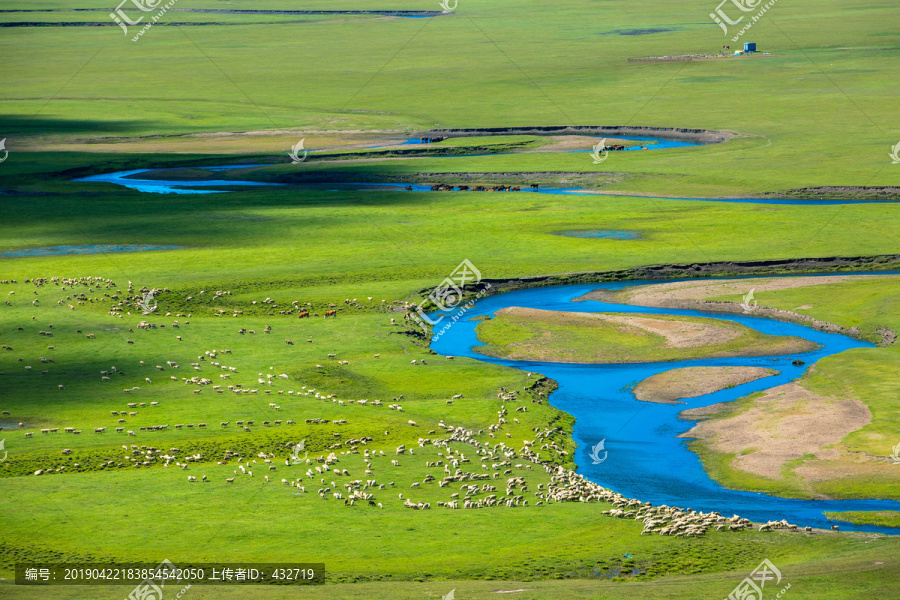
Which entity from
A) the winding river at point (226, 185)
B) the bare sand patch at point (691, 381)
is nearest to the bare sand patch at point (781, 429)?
the bare sand patch at point (691, 381)

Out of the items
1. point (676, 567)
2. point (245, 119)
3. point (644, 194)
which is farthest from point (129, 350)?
point (245, 119)

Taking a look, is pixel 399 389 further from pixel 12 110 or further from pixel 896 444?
pixel 12 110

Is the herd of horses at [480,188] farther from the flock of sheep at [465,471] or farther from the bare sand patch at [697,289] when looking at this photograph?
the flock of sheep at [465,471]

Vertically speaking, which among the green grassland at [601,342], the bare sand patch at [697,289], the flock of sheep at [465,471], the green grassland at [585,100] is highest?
the green grassland at [585,100]

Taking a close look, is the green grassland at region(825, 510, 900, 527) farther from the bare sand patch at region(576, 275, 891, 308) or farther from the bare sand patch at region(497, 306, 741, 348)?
the bare sand patch at region(576, 275, 891, 308)

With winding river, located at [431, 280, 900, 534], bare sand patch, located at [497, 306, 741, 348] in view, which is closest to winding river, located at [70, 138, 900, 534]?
winding river, located at [431, 280, 900, 534]

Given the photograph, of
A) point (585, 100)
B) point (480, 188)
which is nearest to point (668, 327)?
point (480, 188)

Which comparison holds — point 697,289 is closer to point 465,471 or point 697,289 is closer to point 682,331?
point 682,331
